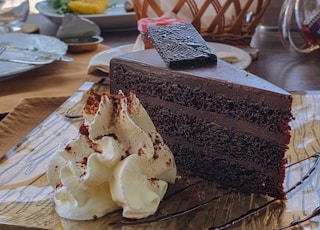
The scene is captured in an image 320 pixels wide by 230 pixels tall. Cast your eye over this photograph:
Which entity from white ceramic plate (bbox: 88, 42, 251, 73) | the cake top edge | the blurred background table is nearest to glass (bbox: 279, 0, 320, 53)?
the blurred background table

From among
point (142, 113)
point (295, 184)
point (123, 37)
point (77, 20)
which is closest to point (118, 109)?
point (142, 113)

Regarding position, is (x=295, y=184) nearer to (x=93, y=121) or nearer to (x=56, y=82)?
(x=93, y=121)

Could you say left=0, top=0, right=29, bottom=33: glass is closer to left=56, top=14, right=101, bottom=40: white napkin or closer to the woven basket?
left=56, top=14, right=101, bottom=40: white napkin

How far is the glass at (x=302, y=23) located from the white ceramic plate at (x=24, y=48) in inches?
25.3

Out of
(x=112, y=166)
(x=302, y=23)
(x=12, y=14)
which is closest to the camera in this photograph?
(x=112, y=166)

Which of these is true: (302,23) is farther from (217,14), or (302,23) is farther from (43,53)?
(43,53)

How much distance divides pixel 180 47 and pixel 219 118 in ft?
0.52

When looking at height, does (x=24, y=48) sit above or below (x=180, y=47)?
below

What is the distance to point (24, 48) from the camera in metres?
1.60

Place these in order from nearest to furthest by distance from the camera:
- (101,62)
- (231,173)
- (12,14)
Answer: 1. (231,173)
2. (101,62)
3. (12,14)

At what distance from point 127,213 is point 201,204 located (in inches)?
4.8

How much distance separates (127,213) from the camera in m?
0.84

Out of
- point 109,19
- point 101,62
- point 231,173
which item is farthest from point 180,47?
point 109,19

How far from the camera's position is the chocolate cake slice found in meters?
1.00
